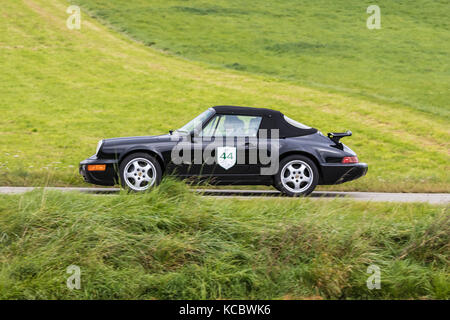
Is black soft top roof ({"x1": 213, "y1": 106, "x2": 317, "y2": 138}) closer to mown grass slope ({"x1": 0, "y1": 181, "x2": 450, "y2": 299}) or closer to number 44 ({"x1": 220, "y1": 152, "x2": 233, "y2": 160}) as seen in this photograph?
number 44 ({"x1": 220, "y1": 152, "x2": 233, "y2": 160})

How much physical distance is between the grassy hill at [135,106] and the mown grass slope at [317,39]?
1.13 meters

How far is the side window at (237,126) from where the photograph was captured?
9.95m

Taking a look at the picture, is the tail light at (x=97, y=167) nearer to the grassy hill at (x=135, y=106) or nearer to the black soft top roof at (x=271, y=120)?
the grassy hill at (x=135, y=106)

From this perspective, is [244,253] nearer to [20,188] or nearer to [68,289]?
[68,289]

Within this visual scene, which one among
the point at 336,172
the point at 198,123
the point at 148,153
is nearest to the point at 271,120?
the point at 198,123

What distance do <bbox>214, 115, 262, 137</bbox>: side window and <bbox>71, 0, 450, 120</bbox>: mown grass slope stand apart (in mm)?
15294

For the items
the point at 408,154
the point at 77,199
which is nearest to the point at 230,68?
the point at 408,154

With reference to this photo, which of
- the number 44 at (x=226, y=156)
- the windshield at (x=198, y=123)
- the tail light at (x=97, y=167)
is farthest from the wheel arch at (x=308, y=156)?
the tail light at (x=97, y=167)

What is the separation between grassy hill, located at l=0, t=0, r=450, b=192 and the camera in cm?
1495

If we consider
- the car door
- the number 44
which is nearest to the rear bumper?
the car door

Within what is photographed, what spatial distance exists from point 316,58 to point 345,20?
10.1m

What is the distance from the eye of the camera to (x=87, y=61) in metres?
29.0

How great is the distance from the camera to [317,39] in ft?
121

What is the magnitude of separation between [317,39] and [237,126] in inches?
1112
